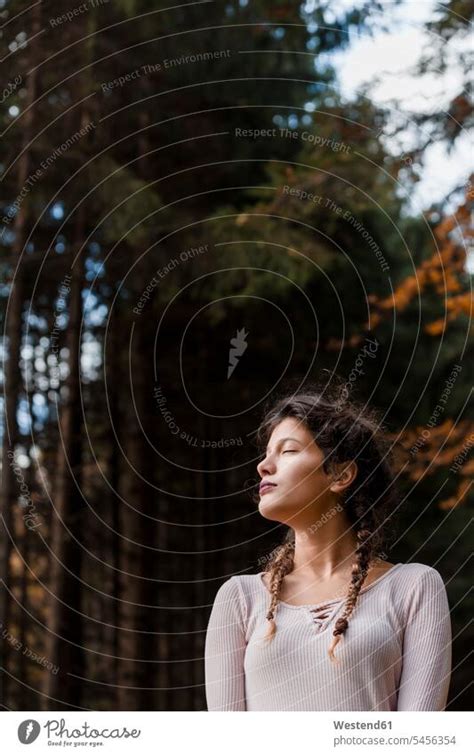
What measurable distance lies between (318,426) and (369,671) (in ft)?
1.55

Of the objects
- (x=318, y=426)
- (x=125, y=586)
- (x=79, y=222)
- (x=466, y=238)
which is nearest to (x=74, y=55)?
(x=79, y=222)

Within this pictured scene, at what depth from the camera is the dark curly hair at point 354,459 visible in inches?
74.1

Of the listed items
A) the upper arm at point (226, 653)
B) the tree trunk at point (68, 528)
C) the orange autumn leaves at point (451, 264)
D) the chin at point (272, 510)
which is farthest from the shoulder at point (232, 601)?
the tree trunk at point (68, 528)

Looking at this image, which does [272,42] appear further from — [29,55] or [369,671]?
[369,671]

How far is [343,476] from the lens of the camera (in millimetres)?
1912

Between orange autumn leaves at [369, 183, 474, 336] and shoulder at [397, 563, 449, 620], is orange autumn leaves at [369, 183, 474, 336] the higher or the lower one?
the higher one

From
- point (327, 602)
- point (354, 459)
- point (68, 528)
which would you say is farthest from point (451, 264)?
point (327, 602)

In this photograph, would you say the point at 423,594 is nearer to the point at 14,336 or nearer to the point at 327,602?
the point at 327,602

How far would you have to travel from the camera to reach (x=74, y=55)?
5.98 meters

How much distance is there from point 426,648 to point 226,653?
36 centimetres

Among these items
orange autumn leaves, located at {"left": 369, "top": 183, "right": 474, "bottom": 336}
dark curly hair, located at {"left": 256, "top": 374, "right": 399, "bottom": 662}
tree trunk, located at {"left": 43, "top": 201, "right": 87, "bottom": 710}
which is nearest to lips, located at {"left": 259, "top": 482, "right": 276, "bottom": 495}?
dark curly hair, located at {"left": 256, "top": 374, "right": 399, "bottom": 662}

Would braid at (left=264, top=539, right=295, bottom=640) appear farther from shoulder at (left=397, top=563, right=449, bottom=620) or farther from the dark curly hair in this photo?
shoulder at (left=397, top=563, right=449, bottom=620)

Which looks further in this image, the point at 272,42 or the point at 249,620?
the point at 272,42

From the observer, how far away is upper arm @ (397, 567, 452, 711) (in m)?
1.70
